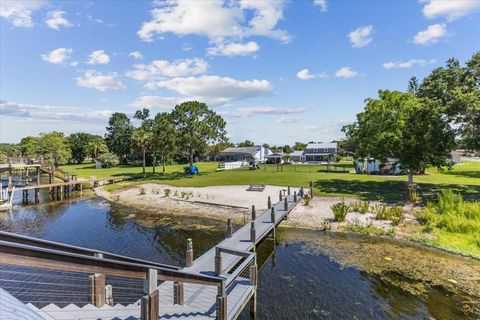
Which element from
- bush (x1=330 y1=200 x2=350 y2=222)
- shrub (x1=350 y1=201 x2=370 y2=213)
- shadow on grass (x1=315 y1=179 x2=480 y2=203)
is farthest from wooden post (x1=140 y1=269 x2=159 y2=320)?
shadow on grass (x1=315 y1=179 x2=480 y2=203)

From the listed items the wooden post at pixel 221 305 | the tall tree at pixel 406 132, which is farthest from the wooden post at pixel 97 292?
the tall tree at pixel 406 132

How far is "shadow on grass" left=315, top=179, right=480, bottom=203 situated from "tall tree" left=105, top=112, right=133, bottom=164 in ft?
189

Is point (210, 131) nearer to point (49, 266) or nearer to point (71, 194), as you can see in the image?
point (71, 194)

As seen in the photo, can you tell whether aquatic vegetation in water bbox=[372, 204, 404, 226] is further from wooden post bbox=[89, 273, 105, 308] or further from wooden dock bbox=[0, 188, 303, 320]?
wooden post bbox=[89, 273, 105, 308]

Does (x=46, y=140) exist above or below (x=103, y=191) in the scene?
above

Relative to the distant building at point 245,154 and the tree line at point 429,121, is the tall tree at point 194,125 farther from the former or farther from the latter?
the distant building at point 245,154

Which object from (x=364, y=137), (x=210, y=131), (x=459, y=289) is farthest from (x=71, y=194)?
(x=459, y=289)

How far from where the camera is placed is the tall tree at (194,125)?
157ft

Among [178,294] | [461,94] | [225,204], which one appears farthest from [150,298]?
[461,94]

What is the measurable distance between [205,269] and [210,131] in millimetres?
37973

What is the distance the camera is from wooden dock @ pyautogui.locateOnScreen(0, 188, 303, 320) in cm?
330

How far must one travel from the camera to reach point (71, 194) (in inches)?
1535

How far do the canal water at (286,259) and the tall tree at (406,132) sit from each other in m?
14.8

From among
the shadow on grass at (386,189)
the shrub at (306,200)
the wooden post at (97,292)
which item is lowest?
the shrub at (306,200)
